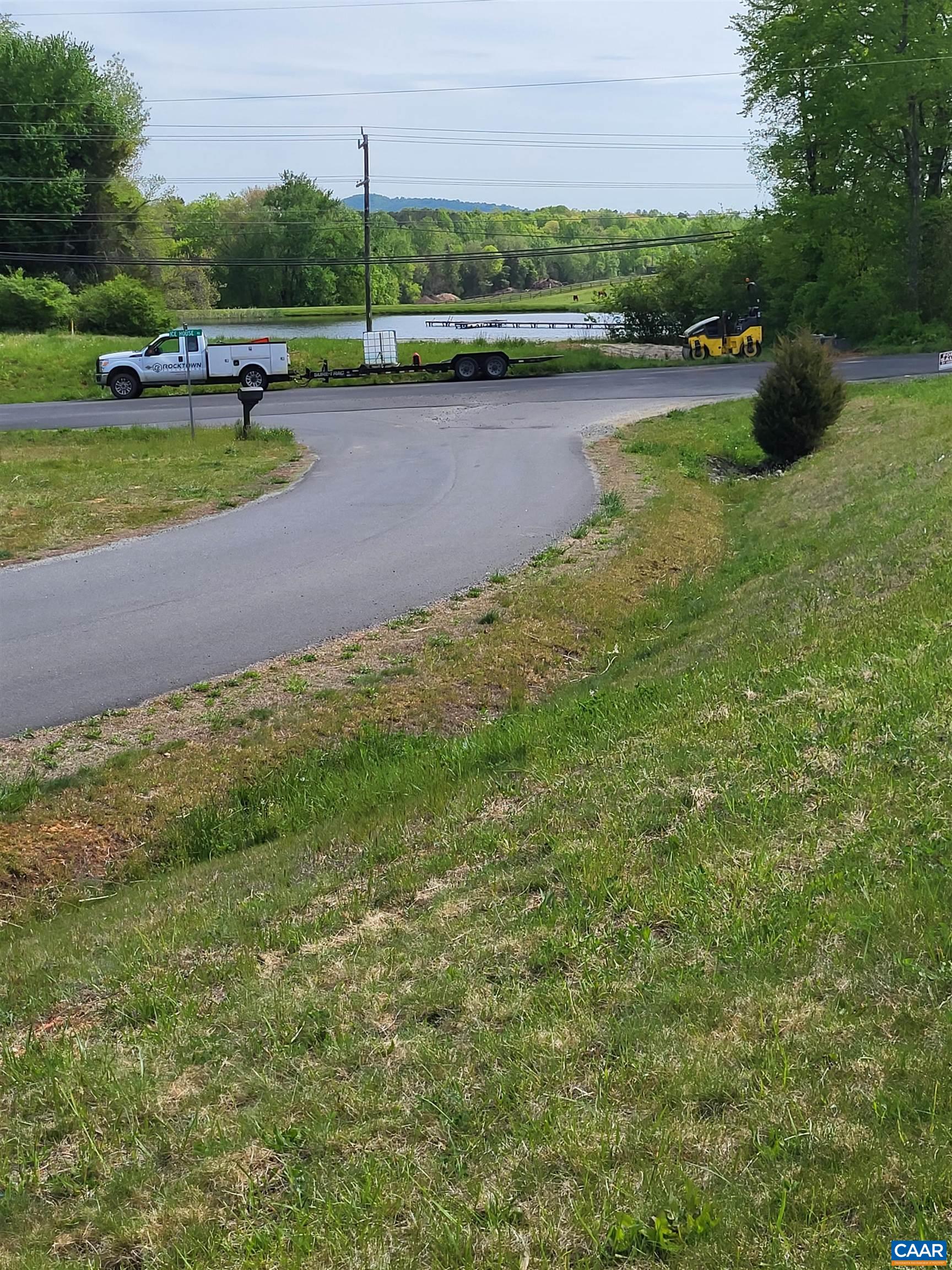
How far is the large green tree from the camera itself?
6956 centimetres

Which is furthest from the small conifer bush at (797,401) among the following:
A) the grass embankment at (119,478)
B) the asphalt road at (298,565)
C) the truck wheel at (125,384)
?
the truck wheel at (125,384)

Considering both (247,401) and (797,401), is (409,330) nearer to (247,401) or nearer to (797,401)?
(247,401)

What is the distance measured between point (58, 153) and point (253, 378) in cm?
4198

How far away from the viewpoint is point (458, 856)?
594 cm

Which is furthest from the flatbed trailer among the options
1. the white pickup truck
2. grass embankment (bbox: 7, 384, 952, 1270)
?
grass embankment (bbox: 7, 384, 952, 1270)

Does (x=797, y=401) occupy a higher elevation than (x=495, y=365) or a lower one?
lower

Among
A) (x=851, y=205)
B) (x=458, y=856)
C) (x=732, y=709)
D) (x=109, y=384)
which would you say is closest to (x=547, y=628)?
(x=732, y=709)

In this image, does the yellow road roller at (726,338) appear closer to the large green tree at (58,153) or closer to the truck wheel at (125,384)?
the truck wheel at (125,384)

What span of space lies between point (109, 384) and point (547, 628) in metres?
30.6

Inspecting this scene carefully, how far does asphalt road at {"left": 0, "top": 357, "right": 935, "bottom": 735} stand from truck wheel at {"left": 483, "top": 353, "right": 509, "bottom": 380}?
12.2 metres

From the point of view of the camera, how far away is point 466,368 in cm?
4031

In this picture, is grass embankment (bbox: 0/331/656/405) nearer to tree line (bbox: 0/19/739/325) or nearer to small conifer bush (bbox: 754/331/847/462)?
tree line (bbox: 0/19/739/325)

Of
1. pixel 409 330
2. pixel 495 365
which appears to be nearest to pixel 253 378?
pixel 495 365

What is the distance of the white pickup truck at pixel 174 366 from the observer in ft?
124
